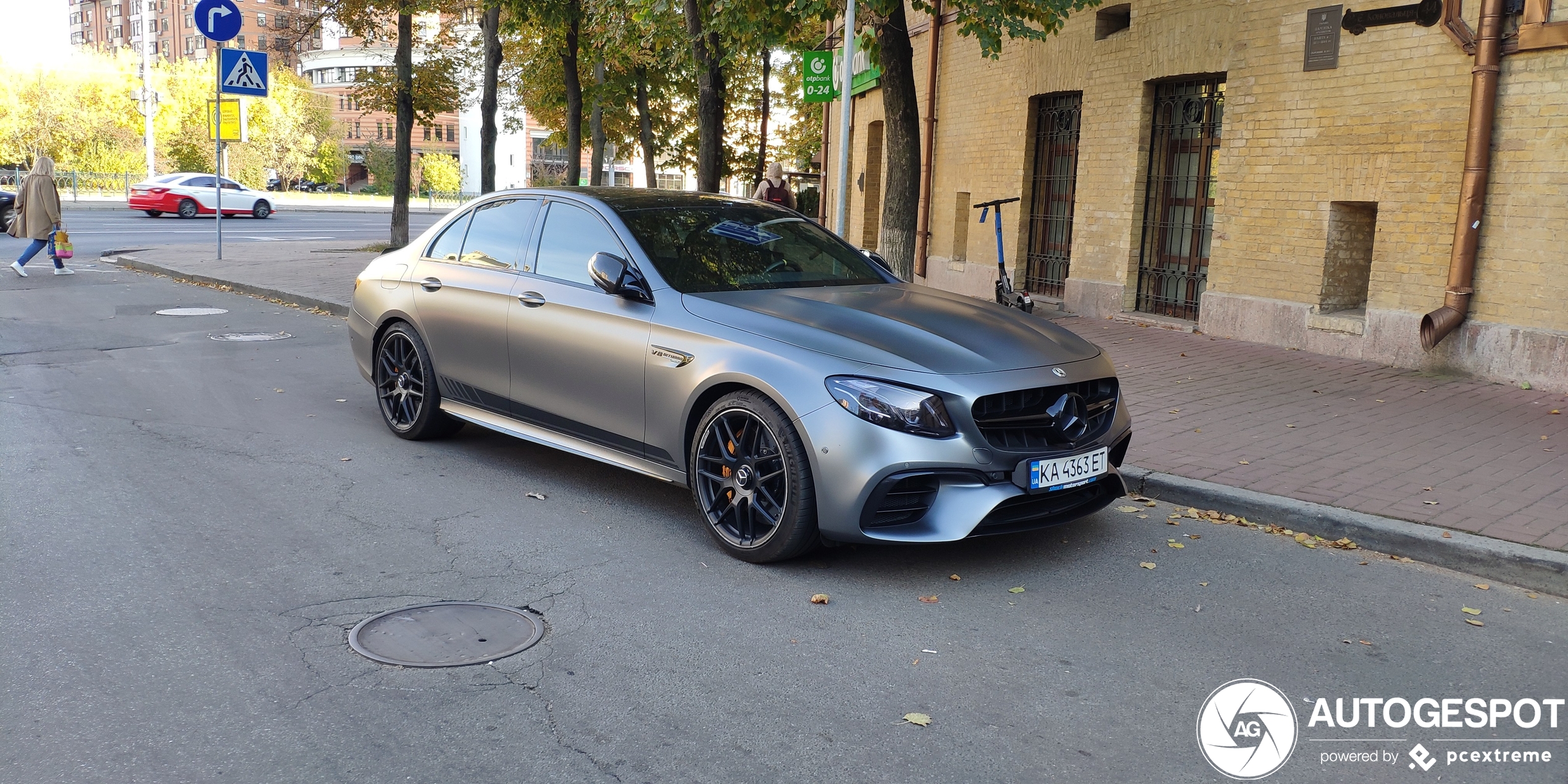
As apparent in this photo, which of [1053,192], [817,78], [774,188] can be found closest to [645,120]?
[774,188]

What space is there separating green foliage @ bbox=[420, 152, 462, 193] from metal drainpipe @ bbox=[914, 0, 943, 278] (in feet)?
224

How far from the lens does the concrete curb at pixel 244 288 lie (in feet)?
46.0

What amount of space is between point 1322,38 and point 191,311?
11.9 metres

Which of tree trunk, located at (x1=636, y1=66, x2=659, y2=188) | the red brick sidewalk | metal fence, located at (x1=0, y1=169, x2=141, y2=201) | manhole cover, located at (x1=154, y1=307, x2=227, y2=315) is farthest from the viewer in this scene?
metal fence, located at (x1=0, y1=169, x2=141, y2=201)

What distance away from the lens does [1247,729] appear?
12.1 ft

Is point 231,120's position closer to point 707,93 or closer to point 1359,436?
point 707,93

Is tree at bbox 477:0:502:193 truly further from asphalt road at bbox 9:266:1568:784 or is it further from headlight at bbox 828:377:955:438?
headlight at bbox 828:377:955:438

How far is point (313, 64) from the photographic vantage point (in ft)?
366

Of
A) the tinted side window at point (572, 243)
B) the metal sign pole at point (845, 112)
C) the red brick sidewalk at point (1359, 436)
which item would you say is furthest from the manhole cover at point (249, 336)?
the red brick sidewalk at point (1359, 436)

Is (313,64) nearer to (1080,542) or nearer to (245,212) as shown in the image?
(245,212)

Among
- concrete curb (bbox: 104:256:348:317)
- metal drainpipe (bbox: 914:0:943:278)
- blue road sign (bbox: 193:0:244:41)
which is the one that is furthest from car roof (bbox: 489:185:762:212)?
blue road sign (bbox: 193:0:244:41)

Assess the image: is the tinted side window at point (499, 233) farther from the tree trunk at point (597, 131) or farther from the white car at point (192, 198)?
the white car at point (192, 198)

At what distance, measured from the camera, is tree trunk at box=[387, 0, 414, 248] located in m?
21.1

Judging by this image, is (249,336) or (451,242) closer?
(451,242)
